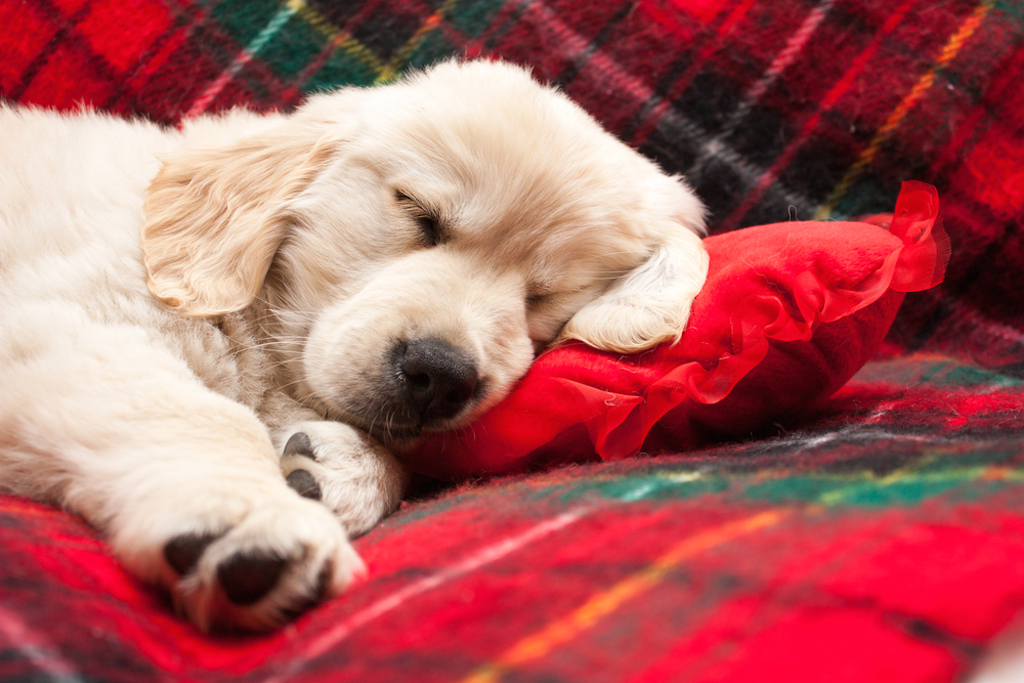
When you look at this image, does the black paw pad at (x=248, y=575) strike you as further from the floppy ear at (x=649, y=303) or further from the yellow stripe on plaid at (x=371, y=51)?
the yellow stripe on plaid at (x=371, y=51)

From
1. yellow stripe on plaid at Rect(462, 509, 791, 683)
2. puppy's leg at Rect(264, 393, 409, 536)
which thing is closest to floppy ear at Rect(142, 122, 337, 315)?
puppy's leg at Rect(264, 393, 409, 536)

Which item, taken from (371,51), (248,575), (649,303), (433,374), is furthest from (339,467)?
(371,51)

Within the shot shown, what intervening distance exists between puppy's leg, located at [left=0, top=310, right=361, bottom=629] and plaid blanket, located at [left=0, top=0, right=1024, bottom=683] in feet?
0.17

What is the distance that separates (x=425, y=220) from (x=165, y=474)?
878mm

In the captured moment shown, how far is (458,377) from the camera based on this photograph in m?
1.52

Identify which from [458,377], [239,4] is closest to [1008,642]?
[458,377]

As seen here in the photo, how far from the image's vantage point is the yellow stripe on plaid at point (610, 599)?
75 centimetres

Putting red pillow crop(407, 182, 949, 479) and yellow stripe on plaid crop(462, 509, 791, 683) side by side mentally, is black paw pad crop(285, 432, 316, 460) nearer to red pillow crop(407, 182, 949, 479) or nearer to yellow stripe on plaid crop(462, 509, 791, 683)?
red pillow crop(407, 182, 949, 479)

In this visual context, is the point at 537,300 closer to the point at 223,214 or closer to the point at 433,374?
the point at 433,374

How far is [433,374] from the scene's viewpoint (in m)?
1.51

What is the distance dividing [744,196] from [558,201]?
1107 millimetres

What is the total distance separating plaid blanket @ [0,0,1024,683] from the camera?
2.48 ft

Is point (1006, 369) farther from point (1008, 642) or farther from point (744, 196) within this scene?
point (1008, 642)

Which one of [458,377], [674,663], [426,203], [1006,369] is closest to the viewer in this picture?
[674,663]
